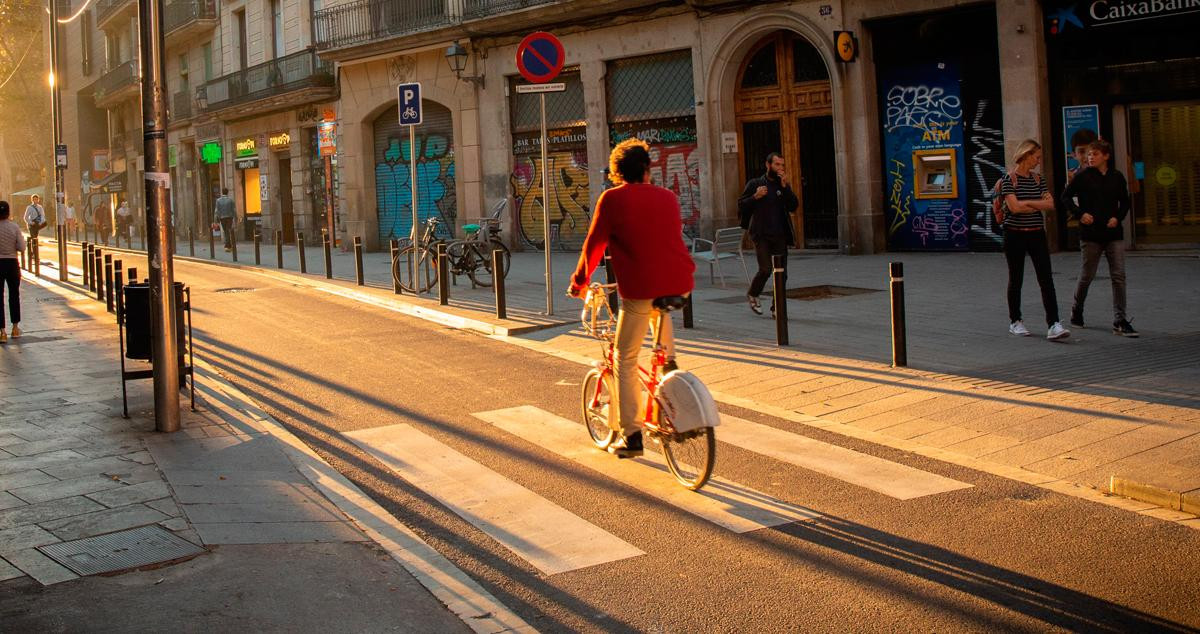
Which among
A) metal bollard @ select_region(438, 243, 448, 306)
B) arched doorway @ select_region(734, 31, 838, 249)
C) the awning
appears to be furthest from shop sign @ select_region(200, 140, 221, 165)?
metal bollard @ select_region(438, 243, 448, 306)

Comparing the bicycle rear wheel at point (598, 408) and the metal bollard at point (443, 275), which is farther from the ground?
the metal bollard at point (443, 275)

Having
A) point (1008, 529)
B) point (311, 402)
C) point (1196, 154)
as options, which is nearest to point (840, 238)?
point (1196, 154)

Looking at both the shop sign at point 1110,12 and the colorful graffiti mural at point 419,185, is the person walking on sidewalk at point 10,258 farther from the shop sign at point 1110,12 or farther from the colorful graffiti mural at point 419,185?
the shop sign at point 1110,12

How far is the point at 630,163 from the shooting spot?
20.6 ft

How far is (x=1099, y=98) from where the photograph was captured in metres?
17.9

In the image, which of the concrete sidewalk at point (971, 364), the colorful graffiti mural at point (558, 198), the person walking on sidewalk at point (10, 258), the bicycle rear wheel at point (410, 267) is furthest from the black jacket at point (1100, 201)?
the colorful graffiti mural at point (558, 198)

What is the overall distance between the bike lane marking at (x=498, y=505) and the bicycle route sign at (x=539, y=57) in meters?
6.17

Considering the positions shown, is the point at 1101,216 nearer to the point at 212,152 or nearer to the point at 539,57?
the point at 539,57

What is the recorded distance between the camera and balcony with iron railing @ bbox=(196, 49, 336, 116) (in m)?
32.5

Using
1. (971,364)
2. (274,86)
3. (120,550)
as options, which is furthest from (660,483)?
(274,86)

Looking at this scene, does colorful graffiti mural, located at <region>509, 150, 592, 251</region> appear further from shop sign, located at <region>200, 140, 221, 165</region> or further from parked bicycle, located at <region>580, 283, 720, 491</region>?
shop sign, located at <region>200, 140, 221, 165</region>

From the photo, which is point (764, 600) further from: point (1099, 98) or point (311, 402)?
point (1099, 98)

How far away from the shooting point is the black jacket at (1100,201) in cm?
1071

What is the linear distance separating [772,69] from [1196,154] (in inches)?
291
